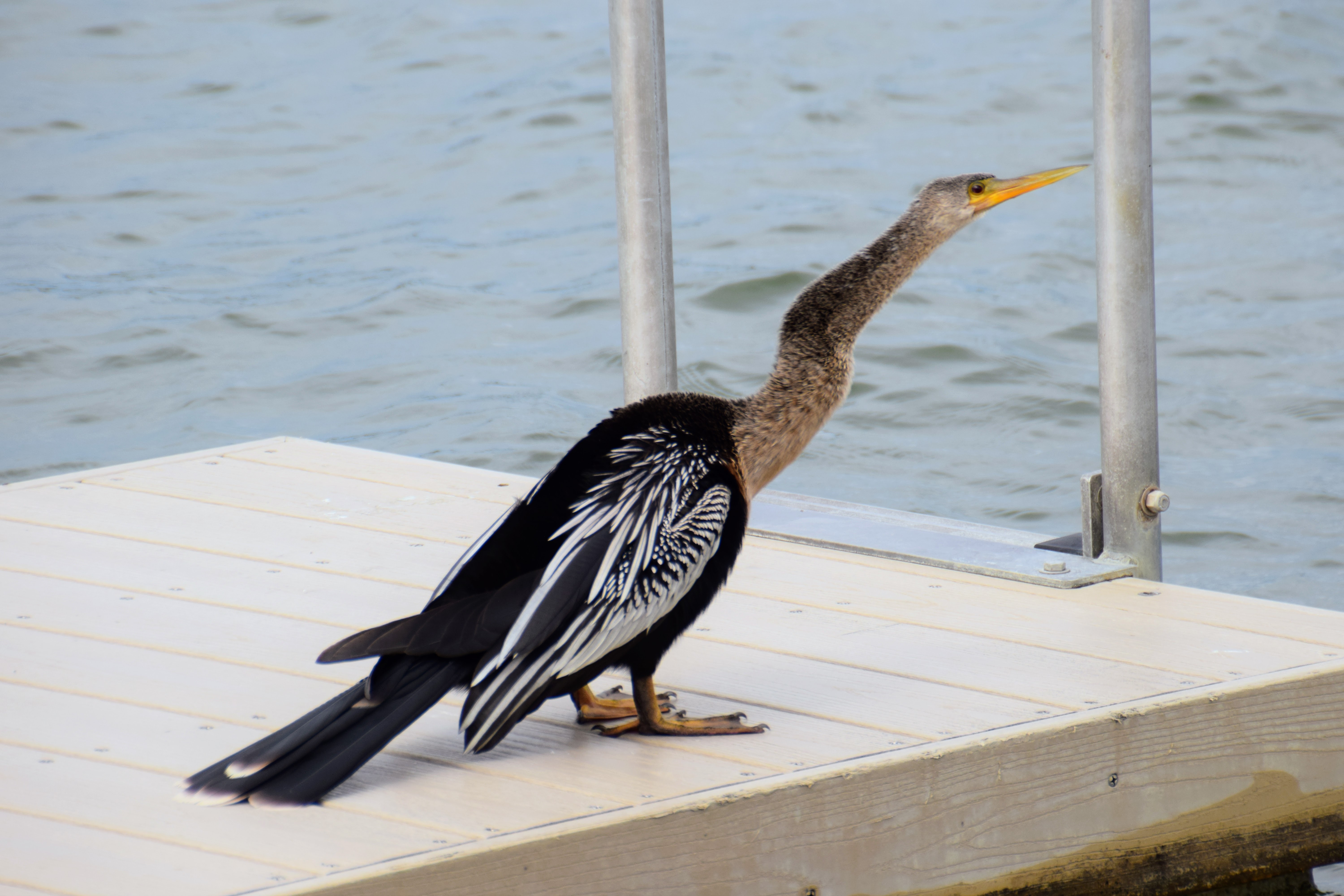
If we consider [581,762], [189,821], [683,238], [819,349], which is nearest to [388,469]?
[819,349]

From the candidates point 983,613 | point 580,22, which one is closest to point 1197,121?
point 580,22

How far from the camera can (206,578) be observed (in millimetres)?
3057

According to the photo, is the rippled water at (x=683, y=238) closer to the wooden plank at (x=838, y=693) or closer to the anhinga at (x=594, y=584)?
the wooden plank at (x=838, y=693)

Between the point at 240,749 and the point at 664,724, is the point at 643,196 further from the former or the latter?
the point at 240,749

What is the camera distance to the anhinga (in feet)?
6.91

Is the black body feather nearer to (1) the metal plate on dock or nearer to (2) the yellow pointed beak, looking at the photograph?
(2) the yellow pointed beak

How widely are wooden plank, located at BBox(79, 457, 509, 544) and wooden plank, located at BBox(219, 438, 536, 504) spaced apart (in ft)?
0.09

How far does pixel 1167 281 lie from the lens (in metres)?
7.66

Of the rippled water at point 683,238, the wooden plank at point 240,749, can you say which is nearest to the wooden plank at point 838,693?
the wooden plank at point 240,749

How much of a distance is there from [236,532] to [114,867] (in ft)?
4.74

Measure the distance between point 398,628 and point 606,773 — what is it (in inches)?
13.6

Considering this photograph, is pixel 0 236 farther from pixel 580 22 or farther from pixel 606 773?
pixel 606 773

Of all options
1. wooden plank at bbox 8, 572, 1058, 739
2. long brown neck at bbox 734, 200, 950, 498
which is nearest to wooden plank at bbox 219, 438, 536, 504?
wooden plank at bbox 8, 572, 1058, 739

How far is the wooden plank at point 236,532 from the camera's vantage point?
3145 millimetres
